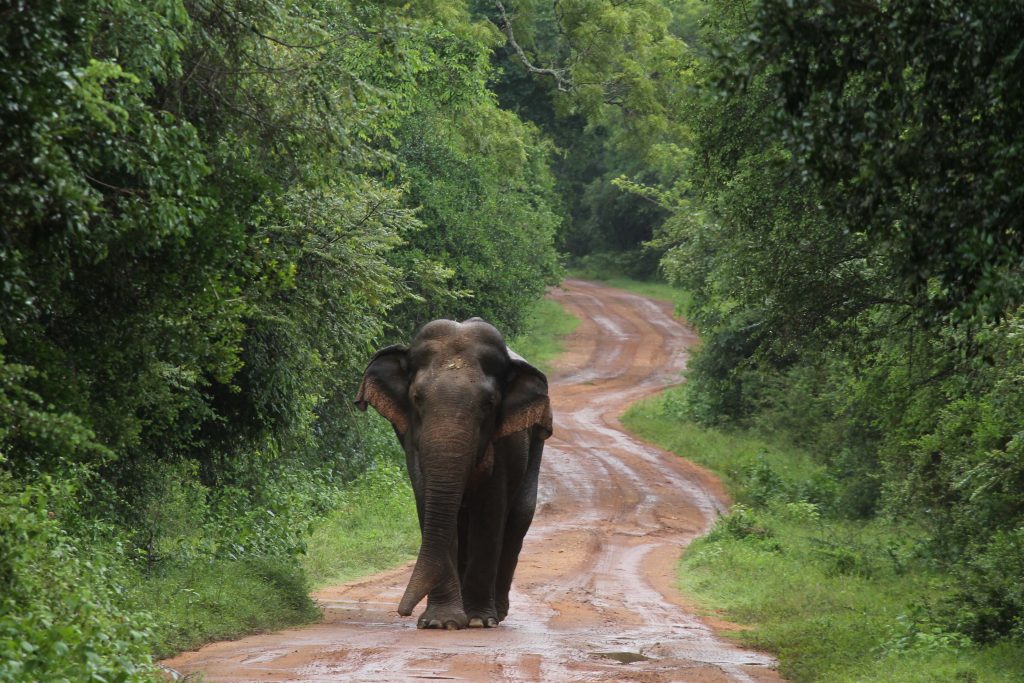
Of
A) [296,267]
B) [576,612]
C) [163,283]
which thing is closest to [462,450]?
[296,267]

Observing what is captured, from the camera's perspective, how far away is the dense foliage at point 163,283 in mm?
7969

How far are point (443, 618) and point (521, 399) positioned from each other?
7.49ft

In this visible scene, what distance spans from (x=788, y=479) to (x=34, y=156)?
22.9 m

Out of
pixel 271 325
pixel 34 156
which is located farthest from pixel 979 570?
pixel 34 156

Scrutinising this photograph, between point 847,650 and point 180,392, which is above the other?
point 180,392

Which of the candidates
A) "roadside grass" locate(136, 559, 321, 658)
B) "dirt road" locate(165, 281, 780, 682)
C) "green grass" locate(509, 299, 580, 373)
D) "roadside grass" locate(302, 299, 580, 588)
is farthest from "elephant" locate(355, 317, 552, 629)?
"green grass" locate(509, 299, 580, 373)

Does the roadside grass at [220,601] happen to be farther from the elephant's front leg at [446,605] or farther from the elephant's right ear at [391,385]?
the elephant's right ear at [391,385]

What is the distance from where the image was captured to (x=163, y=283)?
33.6 feet

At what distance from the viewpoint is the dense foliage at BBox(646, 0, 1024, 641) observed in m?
7.45

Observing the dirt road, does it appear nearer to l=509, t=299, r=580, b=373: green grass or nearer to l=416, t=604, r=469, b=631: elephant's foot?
l=416, t=604, r=469, b=631: elephant's foot

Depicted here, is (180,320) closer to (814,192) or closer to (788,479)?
(814,192)

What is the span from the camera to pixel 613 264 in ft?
226

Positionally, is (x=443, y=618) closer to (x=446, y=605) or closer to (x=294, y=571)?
(x=446, y=605)

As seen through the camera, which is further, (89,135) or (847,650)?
(847,650)
